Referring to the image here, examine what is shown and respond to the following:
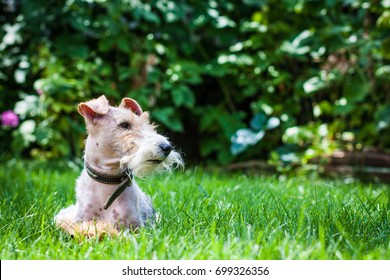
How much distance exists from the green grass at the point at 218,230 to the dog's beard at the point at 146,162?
0.23 m

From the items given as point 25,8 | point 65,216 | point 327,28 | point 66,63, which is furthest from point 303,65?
point 65,216

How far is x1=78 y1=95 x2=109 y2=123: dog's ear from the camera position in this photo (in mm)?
2180

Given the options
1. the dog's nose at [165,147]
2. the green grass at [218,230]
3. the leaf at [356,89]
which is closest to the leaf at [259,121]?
the leaf at [356,89]

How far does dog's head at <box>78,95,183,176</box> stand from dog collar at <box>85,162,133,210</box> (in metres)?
0.06

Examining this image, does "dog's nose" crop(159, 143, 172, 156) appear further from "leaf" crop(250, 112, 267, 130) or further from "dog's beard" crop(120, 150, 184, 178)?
"leaf" crop(250, 112, 267, 130)

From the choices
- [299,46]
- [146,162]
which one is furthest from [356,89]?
[146,162]

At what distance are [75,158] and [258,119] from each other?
1.72m

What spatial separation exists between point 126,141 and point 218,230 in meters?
0.49

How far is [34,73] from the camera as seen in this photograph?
5.46 m

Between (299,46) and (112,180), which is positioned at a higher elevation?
(112,180)

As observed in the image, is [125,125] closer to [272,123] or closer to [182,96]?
[182,96]

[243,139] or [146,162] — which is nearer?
[146,162]

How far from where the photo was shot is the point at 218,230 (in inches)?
87.0

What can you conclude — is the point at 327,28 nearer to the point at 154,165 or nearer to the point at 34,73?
the point at 34,73
